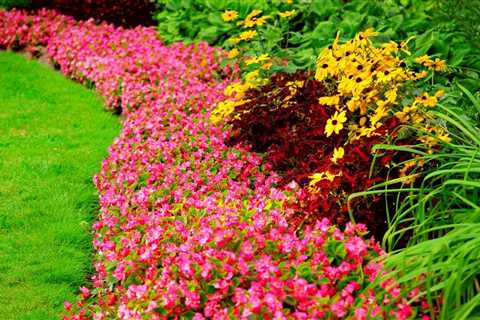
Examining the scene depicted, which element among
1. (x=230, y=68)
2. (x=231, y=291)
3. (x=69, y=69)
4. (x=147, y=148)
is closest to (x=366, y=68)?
(x=231, y=291)

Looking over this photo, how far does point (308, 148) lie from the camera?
16.8 feet

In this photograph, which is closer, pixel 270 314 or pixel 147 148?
pixel 270 314

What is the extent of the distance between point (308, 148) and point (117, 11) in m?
6.84

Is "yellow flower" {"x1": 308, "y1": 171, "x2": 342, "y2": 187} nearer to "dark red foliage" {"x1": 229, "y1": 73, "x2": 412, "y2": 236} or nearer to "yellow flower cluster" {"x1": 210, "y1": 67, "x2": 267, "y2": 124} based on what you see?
"dark red foliage" {"x1": 229, "y1": 73, "x2": 412, "y2": 236}

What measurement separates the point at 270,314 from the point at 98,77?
20.6 ft

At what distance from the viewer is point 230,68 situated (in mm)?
8031

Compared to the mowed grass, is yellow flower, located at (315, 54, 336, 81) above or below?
above

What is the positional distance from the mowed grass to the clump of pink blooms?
0.80 ft

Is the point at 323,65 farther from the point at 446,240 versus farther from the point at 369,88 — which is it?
the point at 446,240

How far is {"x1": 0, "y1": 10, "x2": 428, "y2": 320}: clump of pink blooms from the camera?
3.20m

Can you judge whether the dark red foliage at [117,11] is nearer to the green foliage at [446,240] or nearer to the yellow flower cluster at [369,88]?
the yellow flower cluster at [369,88]

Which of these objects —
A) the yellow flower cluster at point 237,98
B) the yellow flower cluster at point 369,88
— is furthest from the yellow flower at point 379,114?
the yellow flower cluster at point 237,98

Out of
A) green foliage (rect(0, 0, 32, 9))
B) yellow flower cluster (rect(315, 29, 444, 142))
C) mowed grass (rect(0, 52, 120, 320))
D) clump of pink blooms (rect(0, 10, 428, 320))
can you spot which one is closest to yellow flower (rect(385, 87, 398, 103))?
yellow flower cluster (rect(315, 29, 444, 142))

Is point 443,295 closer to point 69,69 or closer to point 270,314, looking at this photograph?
point 270,314
